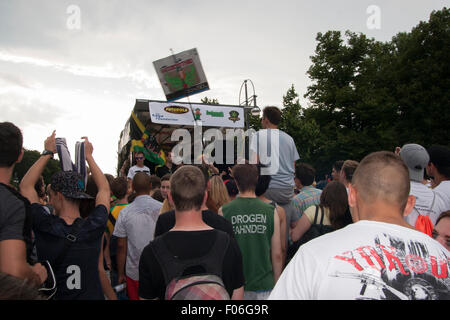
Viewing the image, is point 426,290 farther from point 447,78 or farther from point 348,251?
point 447,78

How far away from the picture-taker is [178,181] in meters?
2.68

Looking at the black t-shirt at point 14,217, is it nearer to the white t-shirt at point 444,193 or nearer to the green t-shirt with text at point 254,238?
the green t-shirt with text at point 254,238

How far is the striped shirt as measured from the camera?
511 cm

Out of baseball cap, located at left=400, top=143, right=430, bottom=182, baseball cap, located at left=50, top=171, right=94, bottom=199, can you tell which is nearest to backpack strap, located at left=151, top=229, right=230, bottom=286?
baseball cap, located at left=50, top=171, right=94, bottom=199

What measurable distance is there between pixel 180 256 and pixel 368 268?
4.05 ft

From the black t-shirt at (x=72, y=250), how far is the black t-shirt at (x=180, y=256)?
29.7 inches

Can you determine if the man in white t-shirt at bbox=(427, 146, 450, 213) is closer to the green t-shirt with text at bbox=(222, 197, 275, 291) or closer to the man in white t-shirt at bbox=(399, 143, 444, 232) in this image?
the man in white t-shirt at bbox=(399, 143, 444, 232)

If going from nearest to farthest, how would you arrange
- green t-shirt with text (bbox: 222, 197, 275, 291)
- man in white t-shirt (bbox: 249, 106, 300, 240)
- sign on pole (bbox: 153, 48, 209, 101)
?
green t-shirt with text (bbox: 222, 197, 275, 291) < man in white t-shirt (bbox: 249, 106, 300, 240) < sign on pole (bbox: 153, 48, 209, 101)

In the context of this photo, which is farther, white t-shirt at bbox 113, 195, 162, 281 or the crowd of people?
white t-shirt at bbox 113, 195, 162, 281

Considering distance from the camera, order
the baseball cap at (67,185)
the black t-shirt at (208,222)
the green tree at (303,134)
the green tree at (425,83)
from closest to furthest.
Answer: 1. the baseball cap at (67,185)
2. the black t-shirt at (208,222)
3. the green tree at (425,83)
4. the green tree at (303,134)

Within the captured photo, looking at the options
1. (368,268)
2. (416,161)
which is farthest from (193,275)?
(416,161)

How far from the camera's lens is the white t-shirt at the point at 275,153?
16.7 ft

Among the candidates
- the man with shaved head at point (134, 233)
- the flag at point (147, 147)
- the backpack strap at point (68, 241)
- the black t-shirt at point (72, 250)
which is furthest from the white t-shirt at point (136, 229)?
the flag at point (147, 147)
